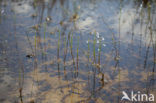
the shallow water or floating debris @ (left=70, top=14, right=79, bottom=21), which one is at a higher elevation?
floating debris @ (left=70, top=14, right=79, bottom=21)

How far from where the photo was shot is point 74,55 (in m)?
3.25

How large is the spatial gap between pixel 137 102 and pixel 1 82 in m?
1.75

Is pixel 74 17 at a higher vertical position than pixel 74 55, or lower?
higher

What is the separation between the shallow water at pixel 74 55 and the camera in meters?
2.49

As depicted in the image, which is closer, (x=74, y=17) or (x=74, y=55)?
(x=74, y=55)

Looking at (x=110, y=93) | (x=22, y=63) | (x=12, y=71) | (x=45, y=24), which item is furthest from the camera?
(x=45, y=24)

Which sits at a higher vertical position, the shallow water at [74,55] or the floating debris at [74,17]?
the floating debris at [74,17]

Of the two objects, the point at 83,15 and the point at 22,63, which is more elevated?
the point at 83,15

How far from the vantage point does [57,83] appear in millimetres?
2633

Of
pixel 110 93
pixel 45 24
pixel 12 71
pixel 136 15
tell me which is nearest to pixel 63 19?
pixel 45 24

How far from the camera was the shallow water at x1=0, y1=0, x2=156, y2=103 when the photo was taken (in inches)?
98.0

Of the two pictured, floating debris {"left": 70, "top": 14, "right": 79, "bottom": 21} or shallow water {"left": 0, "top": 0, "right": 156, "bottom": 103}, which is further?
floating debris {"left": 70, "top": 14, "right": 79, "bottom": 21}

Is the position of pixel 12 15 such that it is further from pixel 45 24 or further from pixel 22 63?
pixel 22 63

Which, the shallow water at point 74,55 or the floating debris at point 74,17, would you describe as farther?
the floating debris at point 74,17
